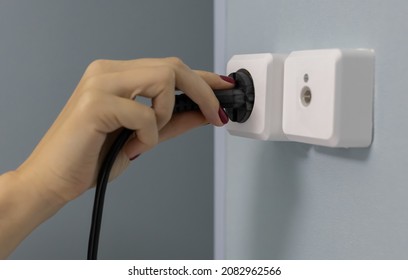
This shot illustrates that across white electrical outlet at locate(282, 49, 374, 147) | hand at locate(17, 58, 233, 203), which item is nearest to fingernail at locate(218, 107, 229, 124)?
hand at locate(17, 58, 233, 203)

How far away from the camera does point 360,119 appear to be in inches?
14.3

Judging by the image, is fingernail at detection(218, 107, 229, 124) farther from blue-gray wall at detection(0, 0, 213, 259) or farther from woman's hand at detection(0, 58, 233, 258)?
blue-gray wall at detection(0, 0, 213, 259)

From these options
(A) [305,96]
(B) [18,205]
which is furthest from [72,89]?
(A) [305,96]

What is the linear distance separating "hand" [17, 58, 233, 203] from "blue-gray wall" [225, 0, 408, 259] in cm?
9

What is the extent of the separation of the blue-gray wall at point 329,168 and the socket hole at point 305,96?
0.14 ft

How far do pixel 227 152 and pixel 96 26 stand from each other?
0.84ft

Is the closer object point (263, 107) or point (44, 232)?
point (263, 107)

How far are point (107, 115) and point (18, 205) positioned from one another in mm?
136

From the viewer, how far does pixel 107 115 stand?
419 mm

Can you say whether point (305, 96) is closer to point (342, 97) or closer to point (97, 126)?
point (342, 97)

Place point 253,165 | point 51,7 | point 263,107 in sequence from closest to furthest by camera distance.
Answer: point 263,107
point 253,165
point 51,7

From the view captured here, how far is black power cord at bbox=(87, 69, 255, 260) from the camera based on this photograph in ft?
1.48

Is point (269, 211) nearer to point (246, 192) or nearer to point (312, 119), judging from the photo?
point (246, 192)

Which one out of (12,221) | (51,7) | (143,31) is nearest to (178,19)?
(143,31)
